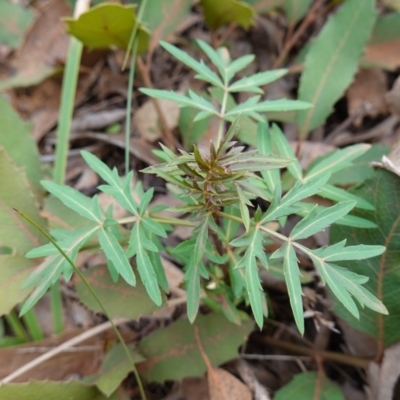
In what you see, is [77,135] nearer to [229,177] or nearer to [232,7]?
[232,7]

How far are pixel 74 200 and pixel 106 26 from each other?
22.7 inches

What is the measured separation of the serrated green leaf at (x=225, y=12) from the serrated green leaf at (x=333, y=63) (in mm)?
238

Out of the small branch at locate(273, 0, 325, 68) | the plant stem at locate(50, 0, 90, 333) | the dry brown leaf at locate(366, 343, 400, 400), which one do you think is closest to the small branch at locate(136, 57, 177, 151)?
the plant stem at locate(50, 0, 90, 333)

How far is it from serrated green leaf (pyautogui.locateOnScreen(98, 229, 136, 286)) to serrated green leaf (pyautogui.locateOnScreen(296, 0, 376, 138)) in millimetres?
688

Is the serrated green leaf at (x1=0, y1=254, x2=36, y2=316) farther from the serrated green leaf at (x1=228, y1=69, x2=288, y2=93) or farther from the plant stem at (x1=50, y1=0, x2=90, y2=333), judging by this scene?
the serrated green leaf at (x1=228, y1=69, x2=288, y2=93)

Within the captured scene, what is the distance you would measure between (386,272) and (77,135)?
1.09 m

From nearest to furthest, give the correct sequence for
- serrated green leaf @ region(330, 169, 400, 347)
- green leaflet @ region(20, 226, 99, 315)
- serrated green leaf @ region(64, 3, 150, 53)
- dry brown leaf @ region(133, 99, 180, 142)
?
green leaflet @ region(20, 226, 99, 315), serrated green leaf @ region(330, 169, 400, 347), serrated green leaf @ region(64, 3, 150, 53), dry brown leaf @ region(133, 99, 180, 142)

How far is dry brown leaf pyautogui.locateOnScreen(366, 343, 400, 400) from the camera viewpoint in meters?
0.96

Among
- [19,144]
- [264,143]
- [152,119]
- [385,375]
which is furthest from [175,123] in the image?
[385,375]

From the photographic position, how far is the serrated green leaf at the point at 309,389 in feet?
3.27

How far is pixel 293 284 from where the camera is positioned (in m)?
0.68

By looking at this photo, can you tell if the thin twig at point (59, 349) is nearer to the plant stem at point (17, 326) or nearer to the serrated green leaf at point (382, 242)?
the plant stem at point (17, 326)

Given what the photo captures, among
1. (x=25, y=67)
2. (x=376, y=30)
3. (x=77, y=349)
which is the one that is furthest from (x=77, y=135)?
(x=376, y=30)

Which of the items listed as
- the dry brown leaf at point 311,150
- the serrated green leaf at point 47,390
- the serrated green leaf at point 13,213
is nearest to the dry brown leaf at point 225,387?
the serrated green leaf at point 47,390
